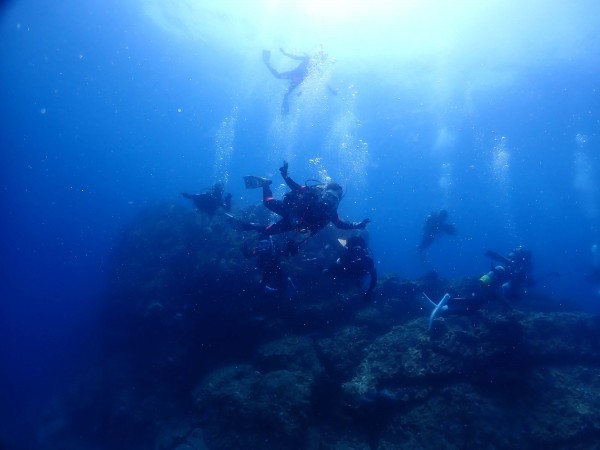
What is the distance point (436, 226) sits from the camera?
2003 centimetres

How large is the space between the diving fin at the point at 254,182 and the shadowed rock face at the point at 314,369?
→ 8.87 feet

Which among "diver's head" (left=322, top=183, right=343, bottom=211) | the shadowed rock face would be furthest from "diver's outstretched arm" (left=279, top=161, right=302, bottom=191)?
the shadowed rock face

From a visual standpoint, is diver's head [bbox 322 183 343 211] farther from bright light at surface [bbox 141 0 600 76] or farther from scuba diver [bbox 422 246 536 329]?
bright light at surface [bbox 141 0 600 76]

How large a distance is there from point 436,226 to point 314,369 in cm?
1464

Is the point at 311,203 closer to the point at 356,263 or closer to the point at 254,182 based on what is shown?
the point at 356,263

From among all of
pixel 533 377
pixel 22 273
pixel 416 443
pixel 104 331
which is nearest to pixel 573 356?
pixel 533 377

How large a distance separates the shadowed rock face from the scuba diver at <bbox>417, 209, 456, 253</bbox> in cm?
656

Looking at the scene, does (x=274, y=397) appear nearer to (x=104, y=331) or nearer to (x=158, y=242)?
(x=104, y=331)

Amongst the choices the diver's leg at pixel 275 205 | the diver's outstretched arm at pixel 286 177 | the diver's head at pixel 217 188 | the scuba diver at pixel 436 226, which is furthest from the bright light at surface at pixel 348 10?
the diver's outstretched arm at pixel 286 177

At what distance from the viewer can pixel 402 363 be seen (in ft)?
25.5

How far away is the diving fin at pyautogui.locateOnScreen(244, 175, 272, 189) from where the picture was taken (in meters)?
10.1

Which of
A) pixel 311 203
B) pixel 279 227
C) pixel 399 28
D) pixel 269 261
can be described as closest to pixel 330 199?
pixel 311 203

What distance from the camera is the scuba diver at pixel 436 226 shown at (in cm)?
1989

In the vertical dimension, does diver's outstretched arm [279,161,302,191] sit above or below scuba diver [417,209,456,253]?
below
